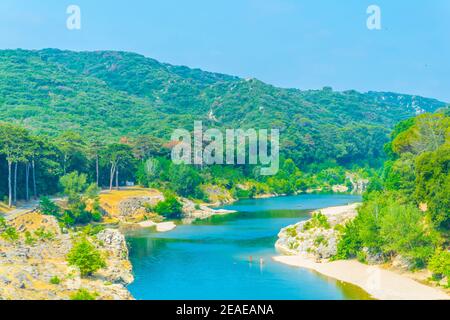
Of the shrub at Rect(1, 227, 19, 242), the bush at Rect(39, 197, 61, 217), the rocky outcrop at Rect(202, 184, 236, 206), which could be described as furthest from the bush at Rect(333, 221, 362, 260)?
the rocky outcrop at Rect(202, 184, 236, 206)

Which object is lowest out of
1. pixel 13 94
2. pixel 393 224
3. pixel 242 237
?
pixel 242 237

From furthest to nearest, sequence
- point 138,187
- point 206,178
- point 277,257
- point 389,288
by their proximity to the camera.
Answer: point 206,178 → point 138,187 → point 277,257 → point 389,288

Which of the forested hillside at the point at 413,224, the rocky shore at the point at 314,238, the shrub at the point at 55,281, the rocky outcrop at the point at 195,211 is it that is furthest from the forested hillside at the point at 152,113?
the shrub at the point at 55,281

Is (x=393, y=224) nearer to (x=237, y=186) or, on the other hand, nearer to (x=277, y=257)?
(x=277, y=257)

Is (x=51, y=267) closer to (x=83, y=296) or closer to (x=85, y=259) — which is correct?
(x=85, y=259)

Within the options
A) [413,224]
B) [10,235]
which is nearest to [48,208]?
[10,235]

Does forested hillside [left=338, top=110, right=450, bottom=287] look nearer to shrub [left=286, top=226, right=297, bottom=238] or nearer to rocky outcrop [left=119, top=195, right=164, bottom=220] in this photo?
shrub [left=286, top=226, right=297, bottom=238]
